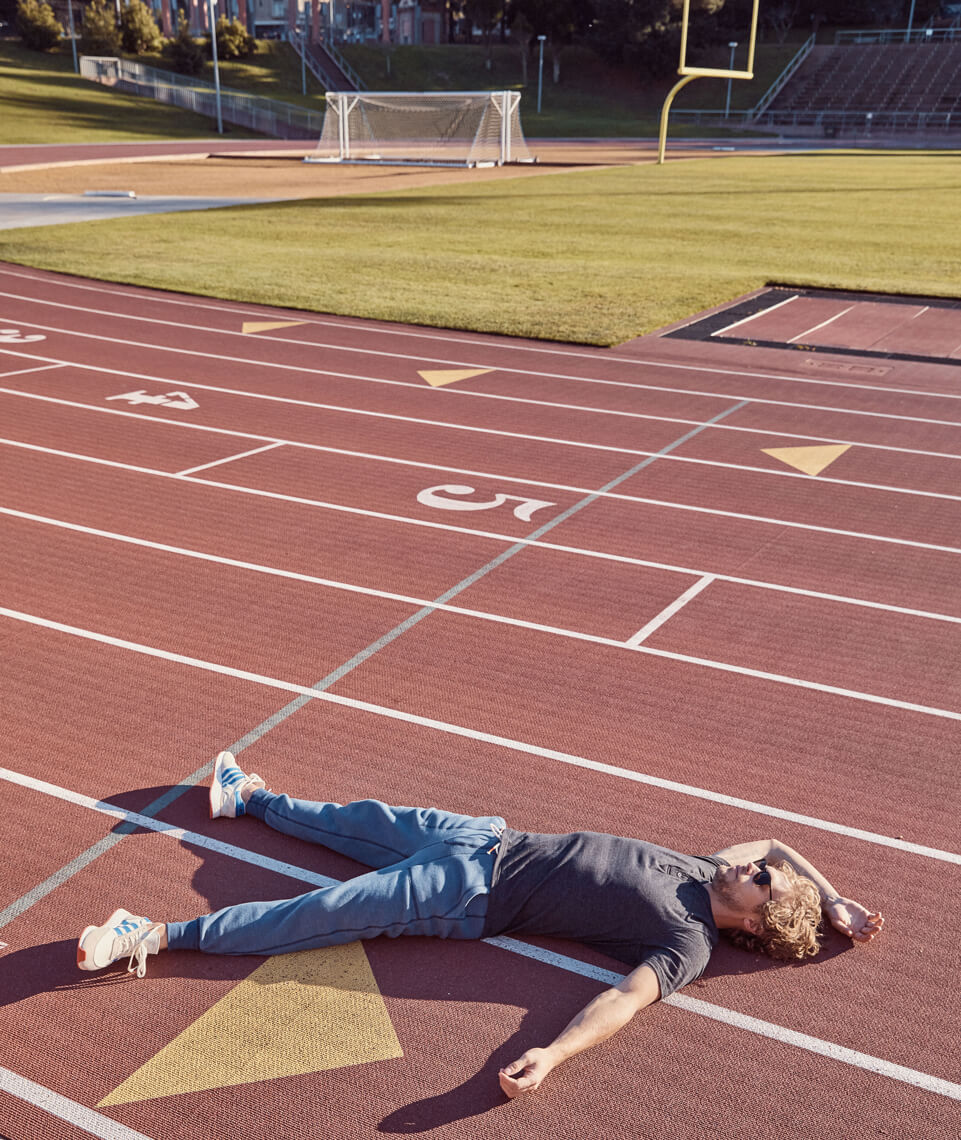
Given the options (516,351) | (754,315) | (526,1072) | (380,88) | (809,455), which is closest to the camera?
(526,1072)

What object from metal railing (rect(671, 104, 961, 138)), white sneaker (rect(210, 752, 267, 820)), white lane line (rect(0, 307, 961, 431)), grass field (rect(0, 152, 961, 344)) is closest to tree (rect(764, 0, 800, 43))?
metal railing (rect(671, 104, 961, 138))

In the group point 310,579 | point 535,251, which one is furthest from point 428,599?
point 535,251

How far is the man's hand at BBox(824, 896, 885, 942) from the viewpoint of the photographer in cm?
450

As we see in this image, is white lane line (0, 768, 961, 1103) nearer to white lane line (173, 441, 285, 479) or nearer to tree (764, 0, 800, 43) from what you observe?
white lane line (173, 441, 285, 479)

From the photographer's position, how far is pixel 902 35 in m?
81.5

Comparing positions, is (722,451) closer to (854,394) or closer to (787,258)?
(854,394)

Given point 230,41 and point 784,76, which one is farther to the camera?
point 784,76

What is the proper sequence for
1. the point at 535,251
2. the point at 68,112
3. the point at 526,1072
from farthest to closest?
the point at 68,112 → the point at 535,251 → the point at 526,1072

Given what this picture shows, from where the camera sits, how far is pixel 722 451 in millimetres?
10867

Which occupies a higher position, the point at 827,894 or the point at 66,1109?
the point at 827,894

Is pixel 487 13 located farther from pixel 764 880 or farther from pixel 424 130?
pixel 764 880

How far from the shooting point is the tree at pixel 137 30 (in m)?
69.1

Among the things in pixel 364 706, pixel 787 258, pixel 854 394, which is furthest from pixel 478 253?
pixel 364 706

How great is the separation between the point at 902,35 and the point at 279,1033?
93103mm
